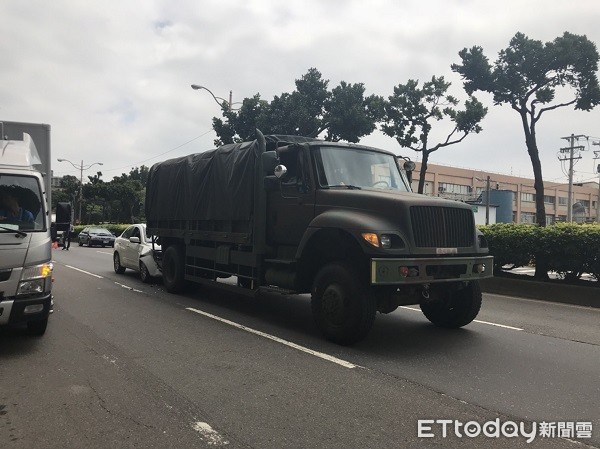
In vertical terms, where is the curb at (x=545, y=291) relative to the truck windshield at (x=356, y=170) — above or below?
below

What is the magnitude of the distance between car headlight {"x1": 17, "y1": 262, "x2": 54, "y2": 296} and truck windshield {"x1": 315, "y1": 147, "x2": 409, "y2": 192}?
3.70 m

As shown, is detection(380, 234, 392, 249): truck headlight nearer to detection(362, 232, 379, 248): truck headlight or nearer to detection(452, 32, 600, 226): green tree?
detection(362, 232, 379, 248): truck headlight

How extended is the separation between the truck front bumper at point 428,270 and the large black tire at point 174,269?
19.3ft

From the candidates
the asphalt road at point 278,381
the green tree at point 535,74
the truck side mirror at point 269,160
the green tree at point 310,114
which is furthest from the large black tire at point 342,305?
the green tree at point 310,114

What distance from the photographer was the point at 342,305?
6242mm

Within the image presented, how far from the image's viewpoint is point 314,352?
19.8 feet

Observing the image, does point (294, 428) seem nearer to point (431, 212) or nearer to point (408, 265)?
point (408, 265)

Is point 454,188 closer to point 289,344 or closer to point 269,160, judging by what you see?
point 269,160

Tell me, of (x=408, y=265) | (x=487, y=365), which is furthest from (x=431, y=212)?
(x=487, y=365)

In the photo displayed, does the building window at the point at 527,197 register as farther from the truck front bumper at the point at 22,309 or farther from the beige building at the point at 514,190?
the truck front bumper at the point at 22,309

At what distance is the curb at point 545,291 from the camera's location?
36.1ft

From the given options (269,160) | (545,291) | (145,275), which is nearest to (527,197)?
(545,291)

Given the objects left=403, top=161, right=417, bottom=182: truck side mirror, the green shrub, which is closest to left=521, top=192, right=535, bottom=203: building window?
the green shrub

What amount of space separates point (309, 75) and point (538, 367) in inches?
1031
